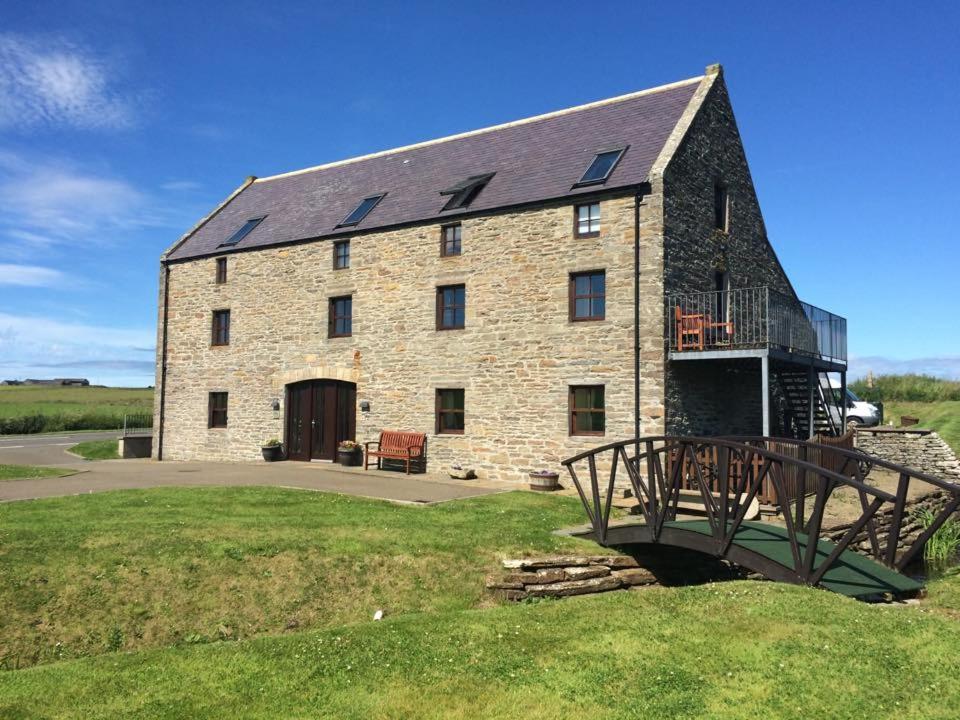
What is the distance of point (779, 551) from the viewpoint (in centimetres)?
1004

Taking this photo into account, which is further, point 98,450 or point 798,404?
point 98,450

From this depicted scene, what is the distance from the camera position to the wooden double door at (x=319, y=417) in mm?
21734

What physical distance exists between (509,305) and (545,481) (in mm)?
4651

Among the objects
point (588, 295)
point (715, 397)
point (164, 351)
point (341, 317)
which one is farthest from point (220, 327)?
point (715, 397)

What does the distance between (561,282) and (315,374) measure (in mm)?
8563

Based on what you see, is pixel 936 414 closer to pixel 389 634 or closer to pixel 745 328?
pixel 745 328

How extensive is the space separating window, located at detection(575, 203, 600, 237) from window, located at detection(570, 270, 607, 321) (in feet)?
3.22

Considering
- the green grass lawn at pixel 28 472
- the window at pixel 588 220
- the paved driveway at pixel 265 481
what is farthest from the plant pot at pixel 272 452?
the window at pixel 588 220

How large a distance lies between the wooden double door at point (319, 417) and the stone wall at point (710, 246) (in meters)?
9.81

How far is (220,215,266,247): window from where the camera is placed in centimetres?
2492

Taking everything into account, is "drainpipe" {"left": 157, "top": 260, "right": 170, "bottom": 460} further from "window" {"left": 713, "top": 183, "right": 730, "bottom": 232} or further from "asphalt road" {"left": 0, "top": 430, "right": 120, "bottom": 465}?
"window" {"left": 713, "top": 183, "right": 730, "bottom": 232}

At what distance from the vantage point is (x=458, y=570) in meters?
10.6

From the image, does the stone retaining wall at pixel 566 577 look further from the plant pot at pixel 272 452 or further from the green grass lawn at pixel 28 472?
the plant pot at pixel 272 452

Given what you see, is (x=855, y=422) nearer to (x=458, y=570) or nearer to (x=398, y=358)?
(x=398, y=358)
